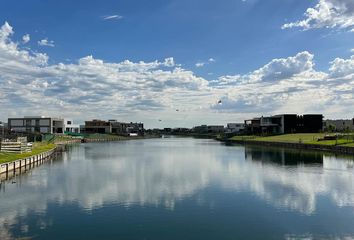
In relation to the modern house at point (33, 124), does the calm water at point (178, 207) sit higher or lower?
lower

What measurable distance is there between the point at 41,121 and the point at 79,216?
16277 cm

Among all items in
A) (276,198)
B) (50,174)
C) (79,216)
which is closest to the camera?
(79,216)

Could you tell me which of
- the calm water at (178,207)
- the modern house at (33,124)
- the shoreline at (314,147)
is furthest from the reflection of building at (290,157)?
the modern house at (33,124)

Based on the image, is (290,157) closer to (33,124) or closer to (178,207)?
(178,207)

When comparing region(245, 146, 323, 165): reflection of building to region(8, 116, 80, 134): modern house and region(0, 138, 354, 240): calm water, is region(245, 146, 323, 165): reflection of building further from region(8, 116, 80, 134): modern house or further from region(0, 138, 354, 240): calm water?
region(8, 116, 80, 134): modern house

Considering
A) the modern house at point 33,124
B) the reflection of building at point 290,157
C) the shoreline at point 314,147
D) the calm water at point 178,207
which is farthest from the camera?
the modern house at point 33,124

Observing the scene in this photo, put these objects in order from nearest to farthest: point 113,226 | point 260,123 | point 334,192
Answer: point 113,226
point 334,192
point 260,123

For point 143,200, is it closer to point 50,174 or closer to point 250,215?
point 250,215

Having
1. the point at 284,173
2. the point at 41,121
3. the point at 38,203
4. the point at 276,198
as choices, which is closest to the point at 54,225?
the point at 38,203

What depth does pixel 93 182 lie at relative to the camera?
3881 centimetres

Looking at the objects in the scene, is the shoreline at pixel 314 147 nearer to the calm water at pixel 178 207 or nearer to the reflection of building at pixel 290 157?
the reflection of building at pixel 290 157

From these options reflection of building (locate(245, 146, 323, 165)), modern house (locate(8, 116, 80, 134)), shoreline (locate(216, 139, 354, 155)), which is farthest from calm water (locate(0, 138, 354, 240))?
modern house (locate(8, 116, 80, 134))

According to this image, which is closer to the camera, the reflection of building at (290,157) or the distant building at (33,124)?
the reflection of building at (290,157)

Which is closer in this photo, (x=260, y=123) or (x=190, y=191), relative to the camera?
(x=190, y=191)
